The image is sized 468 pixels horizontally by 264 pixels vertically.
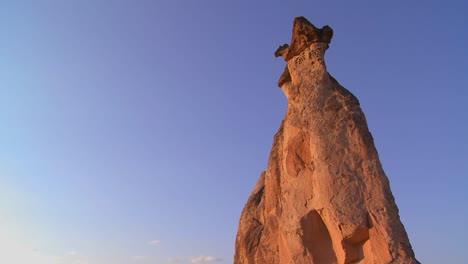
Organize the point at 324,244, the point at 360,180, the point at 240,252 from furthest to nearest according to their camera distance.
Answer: the point at 240,252
the point at 324,244
the point at 360,180

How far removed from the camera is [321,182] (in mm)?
13562

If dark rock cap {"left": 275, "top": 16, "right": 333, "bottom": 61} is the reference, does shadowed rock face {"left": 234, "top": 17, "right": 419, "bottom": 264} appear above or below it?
below

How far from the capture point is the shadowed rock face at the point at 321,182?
40.5 feet

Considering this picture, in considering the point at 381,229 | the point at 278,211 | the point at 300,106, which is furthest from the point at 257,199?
the point at 381,229

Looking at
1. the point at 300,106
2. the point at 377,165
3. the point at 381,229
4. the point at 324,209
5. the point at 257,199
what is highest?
the point at 300,106

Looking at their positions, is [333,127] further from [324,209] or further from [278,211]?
[278,211]

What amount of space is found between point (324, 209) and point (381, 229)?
1.92m

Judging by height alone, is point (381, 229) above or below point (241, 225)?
below

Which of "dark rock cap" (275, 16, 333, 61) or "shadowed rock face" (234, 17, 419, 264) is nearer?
"shadowed rock face" (234, 17, 419, 264)

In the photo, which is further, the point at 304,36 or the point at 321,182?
the point at 304,36

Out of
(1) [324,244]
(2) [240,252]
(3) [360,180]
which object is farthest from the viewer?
(2) [240,252]

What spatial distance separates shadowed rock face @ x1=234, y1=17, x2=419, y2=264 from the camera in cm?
1234

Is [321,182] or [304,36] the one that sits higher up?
[304,36]

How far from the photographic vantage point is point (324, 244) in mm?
13742
